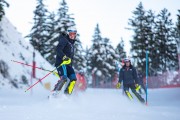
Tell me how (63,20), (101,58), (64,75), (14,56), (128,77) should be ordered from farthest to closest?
1. (101,58)
2. (63,20)
3. (14,56)
4. (128,77)
5. (64,75)

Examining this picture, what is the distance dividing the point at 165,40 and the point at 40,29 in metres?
19.5

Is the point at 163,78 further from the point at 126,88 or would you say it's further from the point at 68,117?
the point at 68,117

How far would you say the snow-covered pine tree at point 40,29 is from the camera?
49938 millimetres

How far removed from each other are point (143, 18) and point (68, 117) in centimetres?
4584

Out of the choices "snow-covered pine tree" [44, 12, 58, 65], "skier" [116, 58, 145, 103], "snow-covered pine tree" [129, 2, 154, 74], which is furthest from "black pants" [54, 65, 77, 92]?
"snow-covered pine tree" [129, 2, 154, 74]

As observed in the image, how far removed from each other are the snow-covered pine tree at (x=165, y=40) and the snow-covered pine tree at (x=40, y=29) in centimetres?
1710

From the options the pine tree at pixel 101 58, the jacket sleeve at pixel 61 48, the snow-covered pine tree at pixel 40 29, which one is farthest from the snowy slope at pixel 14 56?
the pine tree at pixel 101 58

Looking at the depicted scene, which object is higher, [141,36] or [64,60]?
[141,36]

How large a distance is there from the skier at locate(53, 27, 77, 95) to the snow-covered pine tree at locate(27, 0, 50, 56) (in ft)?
134

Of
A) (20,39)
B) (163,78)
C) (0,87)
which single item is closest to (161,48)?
(163,78)

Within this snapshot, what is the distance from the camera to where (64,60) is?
8.53 m

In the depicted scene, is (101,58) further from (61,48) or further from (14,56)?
(61,48)

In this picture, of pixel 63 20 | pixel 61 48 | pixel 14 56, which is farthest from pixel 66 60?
pixel 63 20

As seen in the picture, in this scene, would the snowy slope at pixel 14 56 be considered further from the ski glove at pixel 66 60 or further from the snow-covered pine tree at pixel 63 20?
the snow-covered pine tree at pixel 63 20
